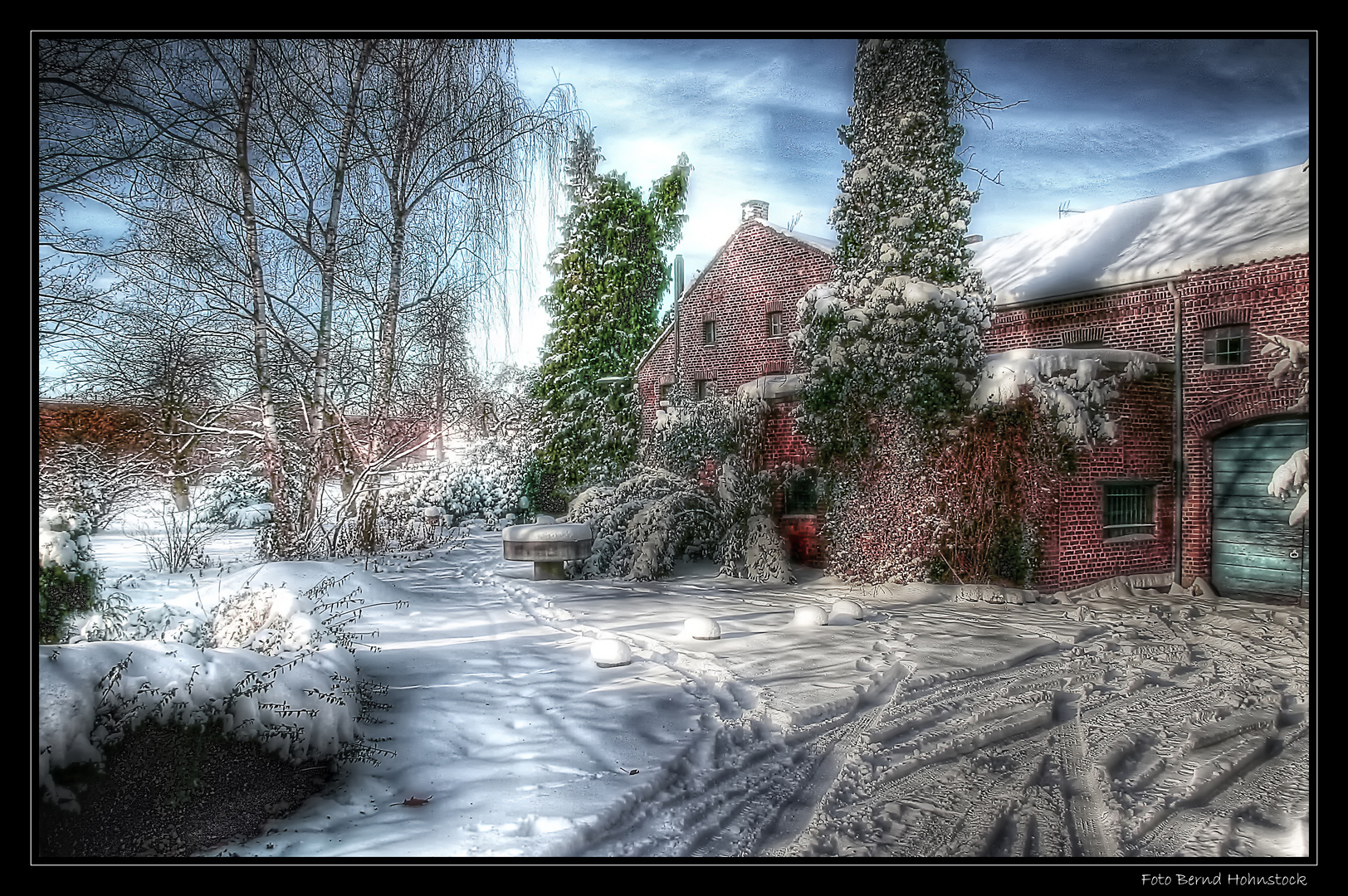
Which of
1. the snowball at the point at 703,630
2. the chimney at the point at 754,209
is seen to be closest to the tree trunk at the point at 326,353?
the snowball at the point at 703,630

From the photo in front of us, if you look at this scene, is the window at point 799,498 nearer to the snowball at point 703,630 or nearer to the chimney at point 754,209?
the snowball at point 703,630

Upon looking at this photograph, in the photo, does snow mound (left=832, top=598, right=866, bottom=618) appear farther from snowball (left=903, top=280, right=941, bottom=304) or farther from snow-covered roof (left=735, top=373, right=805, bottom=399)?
snowball (left=903, top=280, right=941, bottom=304)

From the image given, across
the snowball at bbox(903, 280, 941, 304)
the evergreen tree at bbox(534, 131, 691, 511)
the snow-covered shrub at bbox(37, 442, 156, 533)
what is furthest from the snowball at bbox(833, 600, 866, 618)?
the evergreen tree at bbox(534, 131, 691, 511)

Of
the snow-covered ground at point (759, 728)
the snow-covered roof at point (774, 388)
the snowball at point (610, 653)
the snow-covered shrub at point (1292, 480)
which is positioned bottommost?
the snow-covered ground at point (759, 728)

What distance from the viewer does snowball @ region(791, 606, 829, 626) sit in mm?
6496

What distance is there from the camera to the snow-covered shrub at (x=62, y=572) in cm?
392

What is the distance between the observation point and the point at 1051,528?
346 inches

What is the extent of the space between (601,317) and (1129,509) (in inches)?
409

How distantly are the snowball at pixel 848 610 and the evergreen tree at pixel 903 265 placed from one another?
2574 millimetres

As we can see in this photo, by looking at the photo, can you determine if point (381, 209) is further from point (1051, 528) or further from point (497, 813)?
point (1051, 528)

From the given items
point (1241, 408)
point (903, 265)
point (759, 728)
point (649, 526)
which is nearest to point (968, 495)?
point (903, 265)

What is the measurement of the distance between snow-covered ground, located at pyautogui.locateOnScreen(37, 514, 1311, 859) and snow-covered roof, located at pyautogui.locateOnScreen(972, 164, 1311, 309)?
4.40 metres
